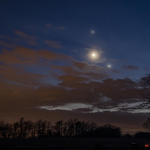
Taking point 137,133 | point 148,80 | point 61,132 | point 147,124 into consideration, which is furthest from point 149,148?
point 61,132

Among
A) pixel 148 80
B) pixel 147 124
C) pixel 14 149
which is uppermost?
pixel 148 80

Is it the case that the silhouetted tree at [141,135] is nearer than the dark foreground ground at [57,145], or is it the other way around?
the dark foreground ground at [57,145]

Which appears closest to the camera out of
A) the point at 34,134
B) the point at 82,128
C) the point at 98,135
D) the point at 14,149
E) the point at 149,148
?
the point at 149,148

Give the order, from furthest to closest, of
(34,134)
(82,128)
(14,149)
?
1. (82,128)
2. (34,134)
3. (14,149)

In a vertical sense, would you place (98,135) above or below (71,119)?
below

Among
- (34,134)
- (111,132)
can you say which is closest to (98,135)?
(111,132)

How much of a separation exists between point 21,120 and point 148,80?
70553 millimetres

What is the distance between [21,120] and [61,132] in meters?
18.4

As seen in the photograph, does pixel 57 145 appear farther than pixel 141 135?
No

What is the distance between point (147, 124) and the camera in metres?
22.3

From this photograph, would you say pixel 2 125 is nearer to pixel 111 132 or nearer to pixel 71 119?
pixel 71 119

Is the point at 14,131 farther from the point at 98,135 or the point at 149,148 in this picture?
the point at 149,148

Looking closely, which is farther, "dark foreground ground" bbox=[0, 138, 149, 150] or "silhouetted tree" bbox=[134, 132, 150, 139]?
"silhouetted tree" bbox=[134, 132, 150, 139]

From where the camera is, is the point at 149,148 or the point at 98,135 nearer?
the point at 149,148
